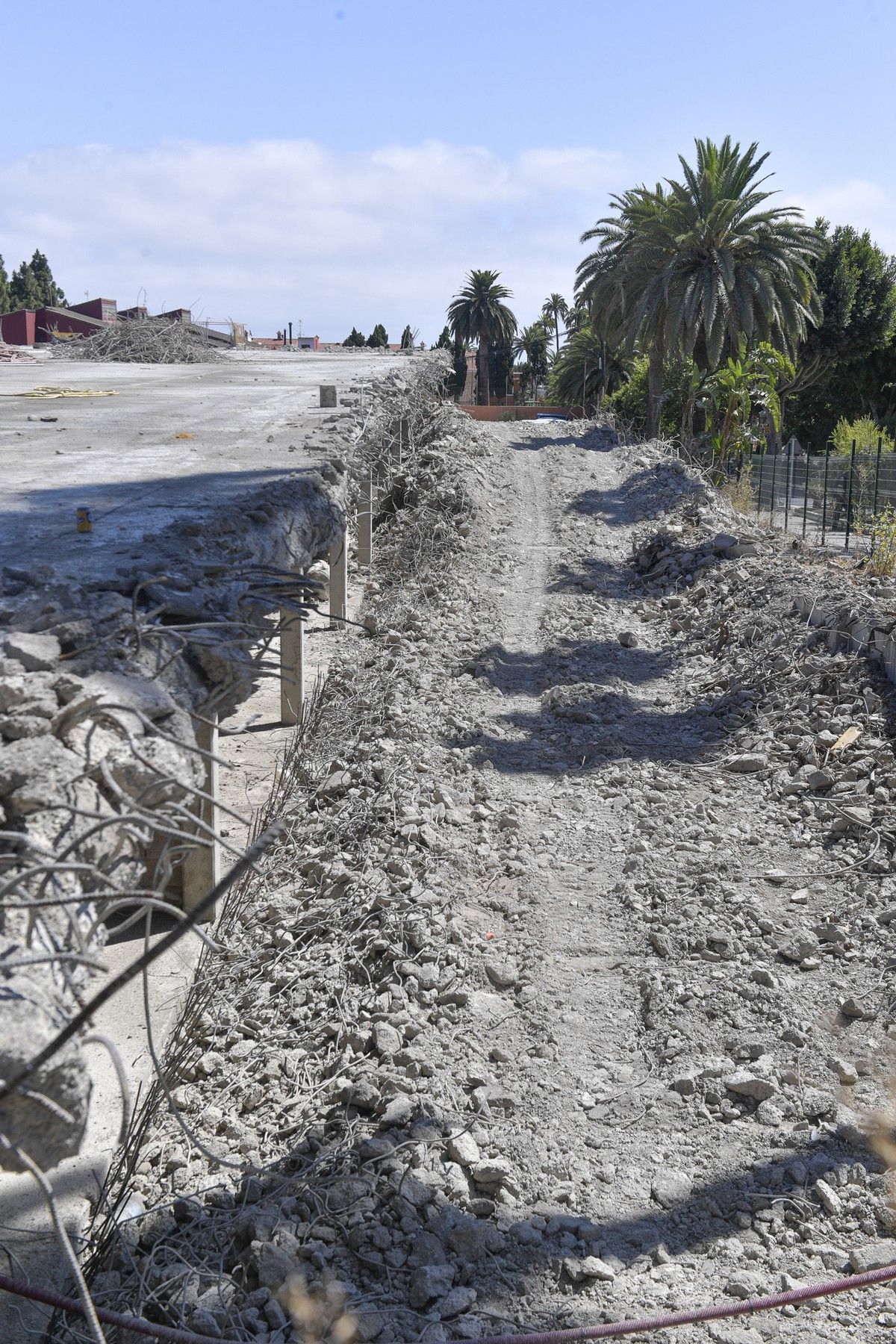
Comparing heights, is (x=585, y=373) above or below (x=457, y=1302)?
above

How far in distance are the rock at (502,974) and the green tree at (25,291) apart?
4566cm

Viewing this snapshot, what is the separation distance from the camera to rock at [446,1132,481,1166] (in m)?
4.65

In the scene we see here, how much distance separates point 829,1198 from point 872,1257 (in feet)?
0.89

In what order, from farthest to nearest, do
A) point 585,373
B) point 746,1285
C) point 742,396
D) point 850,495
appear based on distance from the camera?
point 585,373 → point 742,396 → point 850,495 → point 746,1285

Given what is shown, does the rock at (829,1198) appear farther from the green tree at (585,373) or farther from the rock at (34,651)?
the green tree at (585,373)

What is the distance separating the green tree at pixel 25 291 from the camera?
46156 mm

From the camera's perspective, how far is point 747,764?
8.84 metres

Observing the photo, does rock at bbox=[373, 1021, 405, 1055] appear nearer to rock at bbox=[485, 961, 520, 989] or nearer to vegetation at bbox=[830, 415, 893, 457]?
rock at bbox=[485, 961, 520, 989]

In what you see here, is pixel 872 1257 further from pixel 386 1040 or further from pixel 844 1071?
pixel 386 1040

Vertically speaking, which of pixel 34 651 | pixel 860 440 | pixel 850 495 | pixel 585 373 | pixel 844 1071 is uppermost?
pixel 585 373

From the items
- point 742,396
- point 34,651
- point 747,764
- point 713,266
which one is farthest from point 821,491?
point 34,651

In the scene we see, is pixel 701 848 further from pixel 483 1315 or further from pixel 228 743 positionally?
pixel 228 743

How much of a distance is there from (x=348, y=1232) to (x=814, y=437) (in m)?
44.8

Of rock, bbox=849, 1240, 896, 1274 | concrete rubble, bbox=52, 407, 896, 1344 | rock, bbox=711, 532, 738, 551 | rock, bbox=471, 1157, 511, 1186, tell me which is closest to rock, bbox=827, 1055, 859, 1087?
concrete rubble, bbox=52, 407, 896, 1344
